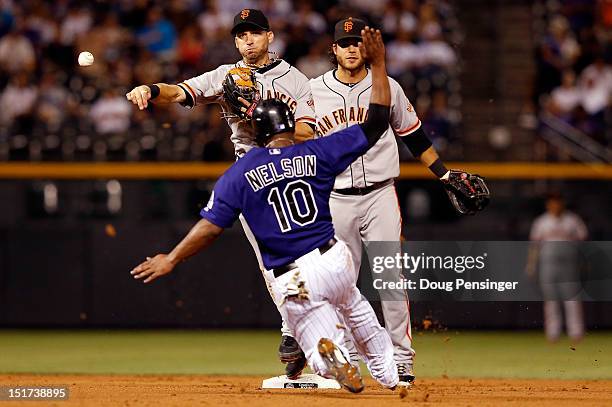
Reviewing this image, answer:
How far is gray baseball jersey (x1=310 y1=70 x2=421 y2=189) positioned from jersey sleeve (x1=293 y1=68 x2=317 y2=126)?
118 mm

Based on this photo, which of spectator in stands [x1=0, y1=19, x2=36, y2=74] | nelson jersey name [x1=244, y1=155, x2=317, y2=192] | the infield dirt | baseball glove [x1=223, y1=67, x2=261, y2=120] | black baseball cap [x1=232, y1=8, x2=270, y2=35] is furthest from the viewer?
spectator in stands [x1=0, y1=19, x2=36, y2=74]

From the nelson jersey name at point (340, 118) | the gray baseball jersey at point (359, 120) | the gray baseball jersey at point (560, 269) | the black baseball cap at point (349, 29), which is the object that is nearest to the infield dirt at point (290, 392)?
the gray baseball jersey at point (359, 120)

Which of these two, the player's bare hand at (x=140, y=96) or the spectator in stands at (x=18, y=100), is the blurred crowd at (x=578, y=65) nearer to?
the spectator in stands at (x=18, y=100)

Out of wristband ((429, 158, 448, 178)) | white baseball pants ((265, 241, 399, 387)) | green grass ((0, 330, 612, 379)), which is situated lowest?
green grass ((0, 330, 612, 379))

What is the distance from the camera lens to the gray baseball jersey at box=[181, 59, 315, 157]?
773cm

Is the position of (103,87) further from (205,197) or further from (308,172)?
(308,172)

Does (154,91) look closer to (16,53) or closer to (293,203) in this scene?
(293,203)

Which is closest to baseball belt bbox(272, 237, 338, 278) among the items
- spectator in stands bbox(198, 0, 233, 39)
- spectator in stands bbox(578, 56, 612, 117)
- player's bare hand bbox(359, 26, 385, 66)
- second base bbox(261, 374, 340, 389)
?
player's bare hand bbox(359, 26, 385, 66)

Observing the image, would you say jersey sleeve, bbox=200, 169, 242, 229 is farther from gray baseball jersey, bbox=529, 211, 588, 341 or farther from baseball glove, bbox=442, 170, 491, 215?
gray baseball jersey, bbox=529, 211, 588, 341

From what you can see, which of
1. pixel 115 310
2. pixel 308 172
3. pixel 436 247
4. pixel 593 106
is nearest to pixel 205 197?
pixel 115 310

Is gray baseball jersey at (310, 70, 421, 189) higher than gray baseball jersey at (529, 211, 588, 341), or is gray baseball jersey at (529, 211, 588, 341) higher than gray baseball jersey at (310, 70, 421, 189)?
gray baseball jersey at (310, 70, 421, 189)

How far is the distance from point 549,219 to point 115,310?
4.82 metres

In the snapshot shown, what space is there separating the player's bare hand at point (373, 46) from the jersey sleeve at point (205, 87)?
4.67 feet

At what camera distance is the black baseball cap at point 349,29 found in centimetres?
771
